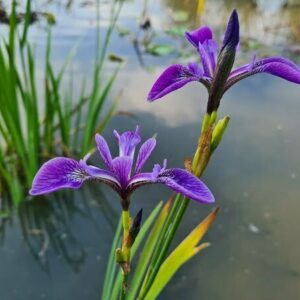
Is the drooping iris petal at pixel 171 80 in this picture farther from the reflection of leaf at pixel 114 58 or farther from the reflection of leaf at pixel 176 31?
the reflection of leaf at pixel 176 31

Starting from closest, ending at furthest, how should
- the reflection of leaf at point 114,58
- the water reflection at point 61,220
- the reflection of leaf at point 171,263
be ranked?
the reflection of leaf at point 171,263 < the water reflection at point 61,220 < the reflection of leaf at point 114,58

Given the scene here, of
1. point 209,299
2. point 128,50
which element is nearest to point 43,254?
point 209,299

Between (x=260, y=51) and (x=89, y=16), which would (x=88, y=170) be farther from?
(x=89, y=16)

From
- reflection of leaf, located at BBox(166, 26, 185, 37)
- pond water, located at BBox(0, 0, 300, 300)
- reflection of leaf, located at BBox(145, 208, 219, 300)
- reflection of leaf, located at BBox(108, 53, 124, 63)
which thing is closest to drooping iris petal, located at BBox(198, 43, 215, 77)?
reflection of leaf, located at BBox(145, 208, 219, 300)

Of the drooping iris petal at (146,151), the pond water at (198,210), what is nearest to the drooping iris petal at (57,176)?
the drooping iris petal at (146,151)

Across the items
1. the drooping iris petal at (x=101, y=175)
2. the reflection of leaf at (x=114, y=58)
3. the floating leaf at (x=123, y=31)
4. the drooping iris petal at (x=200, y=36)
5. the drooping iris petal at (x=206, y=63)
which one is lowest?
the reflection of leaf at (x=114, y=58)

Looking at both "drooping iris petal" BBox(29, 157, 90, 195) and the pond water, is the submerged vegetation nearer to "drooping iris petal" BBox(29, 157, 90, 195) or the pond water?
the pond water

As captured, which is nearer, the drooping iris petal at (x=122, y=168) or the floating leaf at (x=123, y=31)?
the drooping iris petal at (x=122, y=168)

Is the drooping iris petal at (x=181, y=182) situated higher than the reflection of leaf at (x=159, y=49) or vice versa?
the drooping iris petal at (x=181, y=182)
